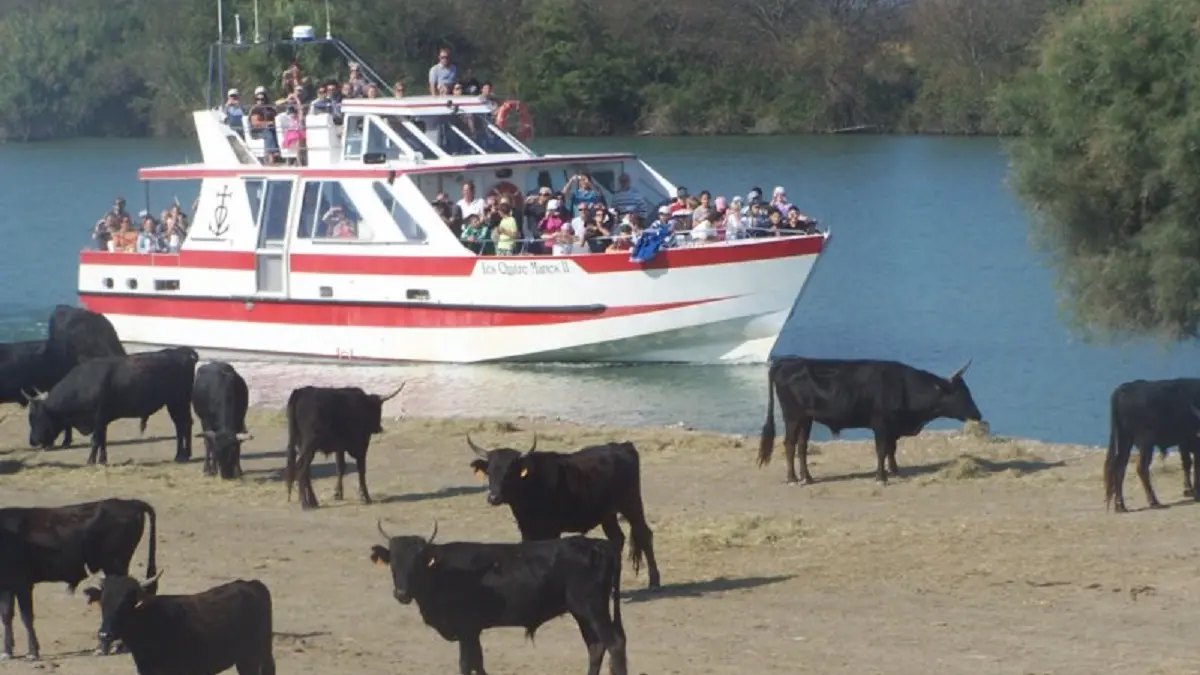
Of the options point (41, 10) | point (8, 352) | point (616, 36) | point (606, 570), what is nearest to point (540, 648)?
point (606, 570)

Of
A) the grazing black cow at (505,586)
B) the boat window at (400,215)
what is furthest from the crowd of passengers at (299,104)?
the grazing black cow at (505,586)

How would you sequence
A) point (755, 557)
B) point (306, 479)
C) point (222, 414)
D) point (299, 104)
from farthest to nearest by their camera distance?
point (299, 104)
point (222, 414)
point (306, 479)
point (755, 557)

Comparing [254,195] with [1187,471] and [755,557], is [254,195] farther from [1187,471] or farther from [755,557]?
[755,557]

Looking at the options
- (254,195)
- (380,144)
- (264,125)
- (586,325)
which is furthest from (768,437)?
(264,125)

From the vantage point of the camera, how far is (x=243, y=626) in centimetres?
1160

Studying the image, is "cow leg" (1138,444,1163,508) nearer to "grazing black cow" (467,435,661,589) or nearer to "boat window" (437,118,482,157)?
"grazing black cow" (467,435,661,589)

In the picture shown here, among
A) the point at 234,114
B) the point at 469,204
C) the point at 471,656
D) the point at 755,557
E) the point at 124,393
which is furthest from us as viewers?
the point at 234,114

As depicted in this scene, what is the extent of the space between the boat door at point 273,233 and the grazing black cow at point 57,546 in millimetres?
19028

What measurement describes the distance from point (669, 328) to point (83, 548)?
17.3m

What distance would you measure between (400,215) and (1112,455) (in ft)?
51.2

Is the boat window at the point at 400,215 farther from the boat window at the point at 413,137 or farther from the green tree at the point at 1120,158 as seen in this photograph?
the green tree at the point at 1120,158

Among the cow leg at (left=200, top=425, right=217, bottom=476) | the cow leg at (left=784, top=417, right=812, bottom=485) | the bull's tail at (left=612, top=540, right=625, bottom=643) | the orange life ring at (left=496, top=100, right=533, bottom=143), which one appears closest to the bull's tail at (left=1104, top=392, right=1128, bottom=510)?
the cow leg at (left=784, top=417, right=812, bottom=485)

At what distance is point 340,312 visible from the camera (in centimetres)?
3191

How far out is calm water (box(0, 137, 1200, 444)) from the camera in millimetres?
28531
